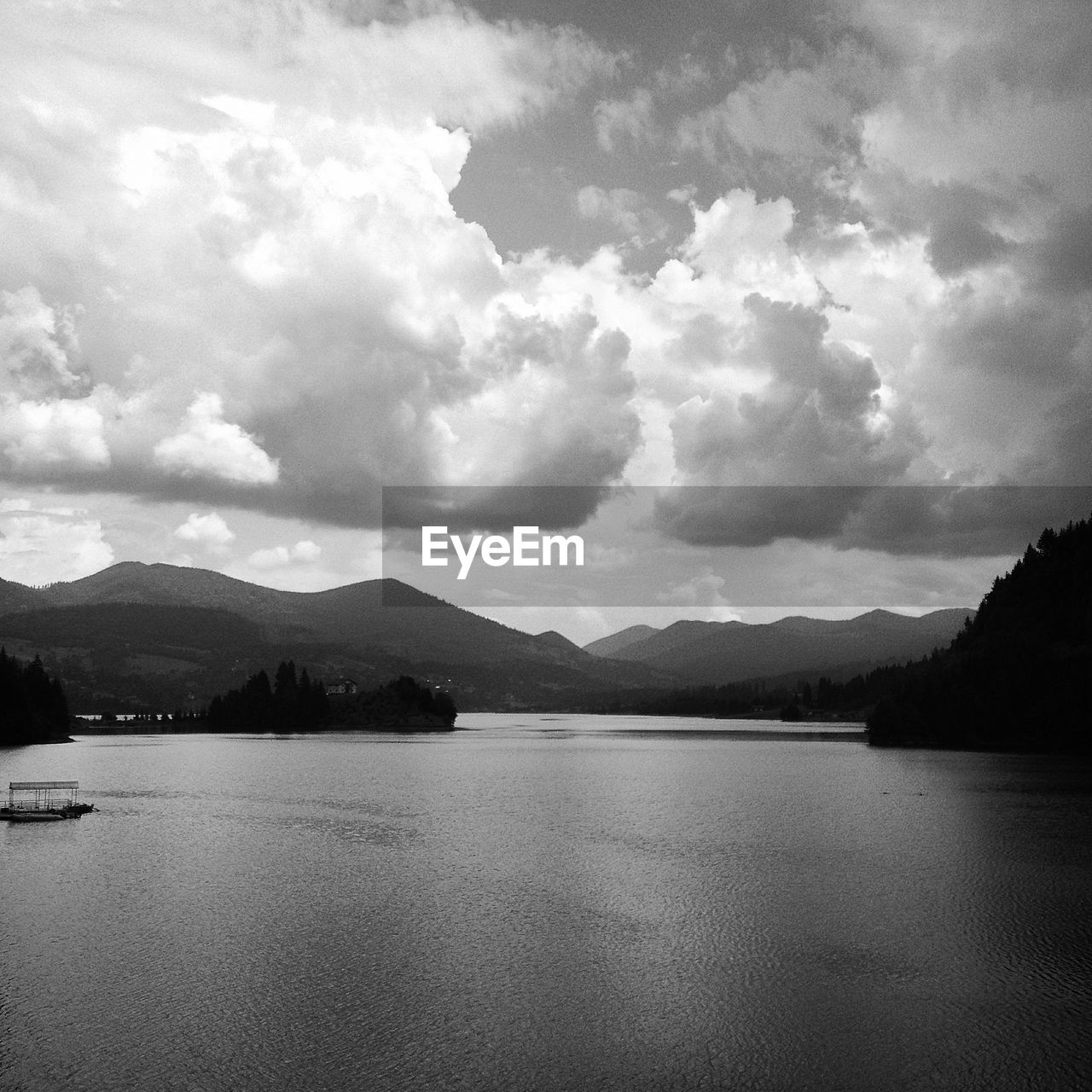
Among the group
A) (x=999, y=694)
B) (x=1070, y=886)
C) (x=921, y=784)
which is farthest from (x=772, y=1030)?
(x=999, y=694)

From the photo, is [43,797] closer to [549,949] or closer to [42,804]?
[42,804]

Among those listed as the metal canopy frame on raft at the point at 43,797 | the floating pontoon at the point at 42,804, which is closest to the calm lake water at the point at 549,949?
the floating pontoon at the point at 42,804

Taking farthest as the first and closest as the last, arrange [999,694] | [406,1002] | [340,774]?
[999,694]
[340,774]
[406,1002]

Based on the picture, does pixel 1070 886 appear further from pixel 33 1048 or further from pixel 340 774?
pixel 340 774

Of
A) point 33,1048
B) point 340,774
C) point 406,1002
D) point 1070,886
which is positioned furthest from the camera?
point 340,774

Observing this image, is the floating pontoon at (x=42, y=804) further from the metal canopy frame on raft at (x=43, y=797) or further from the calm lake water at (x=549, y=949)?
the calm lake water at (x=549, y=949)

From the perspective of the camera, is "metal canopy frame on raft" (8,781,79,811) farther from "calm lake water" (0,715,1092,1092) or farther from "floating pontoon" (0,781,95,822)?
"calm lake water" (0,715,1092,1092)

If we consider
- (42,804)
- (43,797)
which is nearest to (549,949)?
(42,804)

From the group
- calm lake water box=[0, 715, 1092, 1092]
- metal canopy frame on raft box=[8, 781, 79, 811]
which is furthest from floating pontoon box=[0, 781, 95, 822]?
calm lake water box=[0, 715, 1092, 1092]

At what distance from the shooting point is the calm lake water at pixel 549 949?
33000 mm

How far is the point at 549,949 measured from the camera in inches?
1825

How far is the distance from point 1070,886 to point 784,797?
47472 millimetres

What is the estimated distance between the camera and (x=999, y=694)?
188750 millimetres

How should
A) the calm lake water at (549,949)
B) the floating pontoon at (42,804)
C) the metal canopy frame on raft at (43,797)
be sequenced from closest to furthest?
1. the calm lake water at (549,949)
2. the floating pontoon at (42,804)
3. the metal canopy frame on raft at (43,797)
